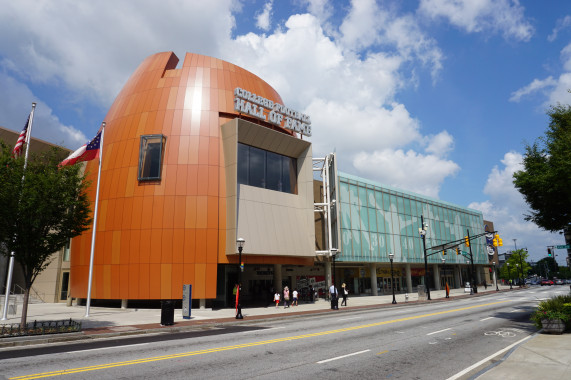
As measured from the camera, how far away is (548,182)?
17.4 metres

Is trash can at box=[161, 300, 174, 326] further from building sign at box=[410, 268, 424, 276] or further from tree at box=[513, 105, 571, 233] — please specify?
building sign at box=[410, 268, 424, 276]

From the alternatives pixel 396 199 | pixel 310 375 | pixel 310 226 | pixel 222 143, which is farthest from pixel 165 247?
pixel 396 199

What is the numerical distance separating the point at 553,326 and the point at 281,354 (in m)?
10.5

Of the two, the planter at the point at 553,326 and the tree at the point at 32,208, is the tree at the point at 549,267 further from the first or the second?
the tree at the point at 32,208

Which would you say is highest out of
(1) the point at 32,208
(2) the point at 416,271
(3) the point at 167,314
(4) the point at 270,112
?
(4) the point at 270,112

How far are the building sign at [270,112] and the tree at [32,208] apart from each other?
17723 millimetres

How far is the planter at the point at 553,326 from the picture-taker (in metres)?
13.4

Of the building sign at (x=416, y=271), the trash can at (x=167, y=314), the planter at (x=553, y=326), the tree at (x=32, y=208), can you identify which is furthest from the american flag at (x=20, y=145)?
the building sign at (x=416, y=271)

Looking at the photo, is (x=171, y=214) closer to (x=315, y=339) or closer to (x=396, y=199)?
(x=315, y=339)

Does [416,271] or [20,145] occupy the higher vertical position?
[20,145]

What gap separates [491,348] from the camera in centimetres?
1186

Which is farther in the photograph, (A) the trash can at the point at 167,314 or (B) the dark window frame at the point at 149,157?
(B) the dark window frame at the point at 149,157

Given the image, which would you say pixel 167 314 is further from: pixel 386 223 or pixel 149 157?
pixel 386 223

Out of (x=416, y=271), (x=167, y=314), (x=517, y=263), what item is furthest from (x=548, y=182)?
(x=517, y=263)
